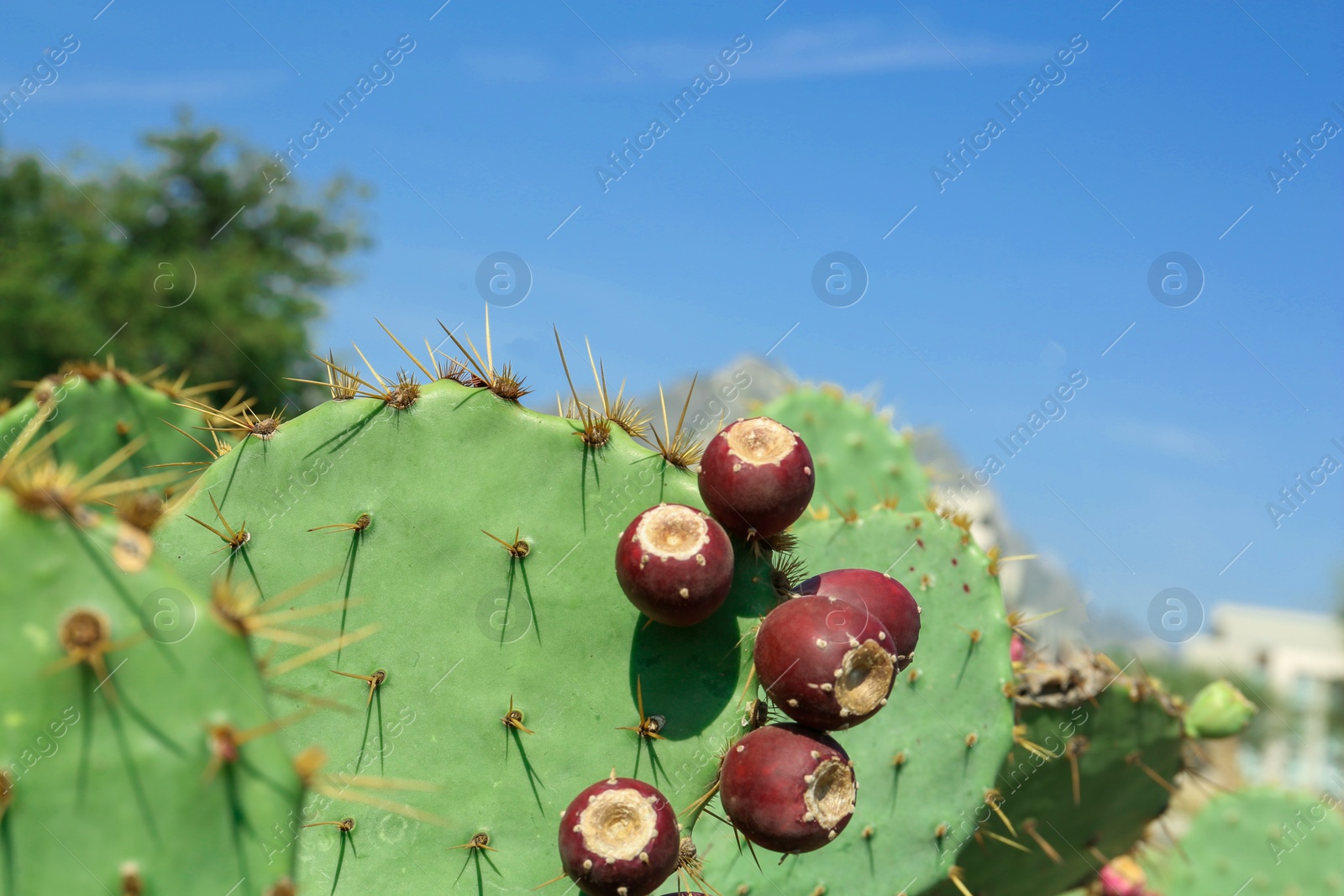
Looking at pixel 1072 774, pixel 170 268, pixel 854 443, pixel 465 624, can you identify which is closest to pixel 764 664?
pixel 465 624

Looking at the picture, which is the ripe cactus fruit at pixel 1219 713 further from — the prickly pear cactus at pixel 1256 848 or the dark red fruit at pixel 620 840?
the dark red fruit at pixel 620 840

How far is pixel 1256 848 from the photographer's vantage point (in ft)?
13.7

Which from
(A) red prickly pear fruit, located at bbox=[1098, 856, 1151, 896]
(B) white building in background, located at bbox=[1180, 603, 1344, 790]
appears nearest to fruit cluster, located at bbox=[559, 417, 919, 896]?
(A) red prickly pear fruit, located at bbox=[1098, 856, 1151, 896]

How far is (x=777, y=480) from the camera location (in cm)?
158

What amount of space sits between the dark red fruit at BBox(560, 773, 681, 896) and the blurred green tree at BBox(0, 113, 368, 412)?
1192 cm

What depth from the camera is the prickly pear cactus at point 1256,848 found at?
164 inches

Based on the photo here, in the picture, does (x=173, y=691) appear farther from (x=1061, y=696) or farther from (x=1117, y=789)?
(x=1117, y=789)

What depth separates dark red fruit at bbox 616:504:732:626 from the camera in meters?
1.51

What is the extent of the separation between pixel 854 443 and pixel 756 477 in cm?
235

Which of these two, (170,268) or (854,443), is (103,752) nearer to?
(854,443)

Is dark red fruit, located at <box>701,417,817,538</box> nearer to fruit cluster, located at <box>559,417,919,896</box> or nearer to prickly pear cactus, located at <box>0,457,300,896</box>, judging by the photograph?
fruit cluster, located at <box>559,417,919,896</box>

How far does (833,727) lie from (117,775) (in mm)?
911

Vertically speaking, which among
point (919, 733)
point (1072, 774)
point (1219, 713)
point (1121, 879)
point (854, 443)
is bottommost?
point (1121, 879)

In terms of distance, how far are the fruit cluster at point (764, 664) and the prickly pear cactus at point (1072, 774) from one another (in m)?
1.31
